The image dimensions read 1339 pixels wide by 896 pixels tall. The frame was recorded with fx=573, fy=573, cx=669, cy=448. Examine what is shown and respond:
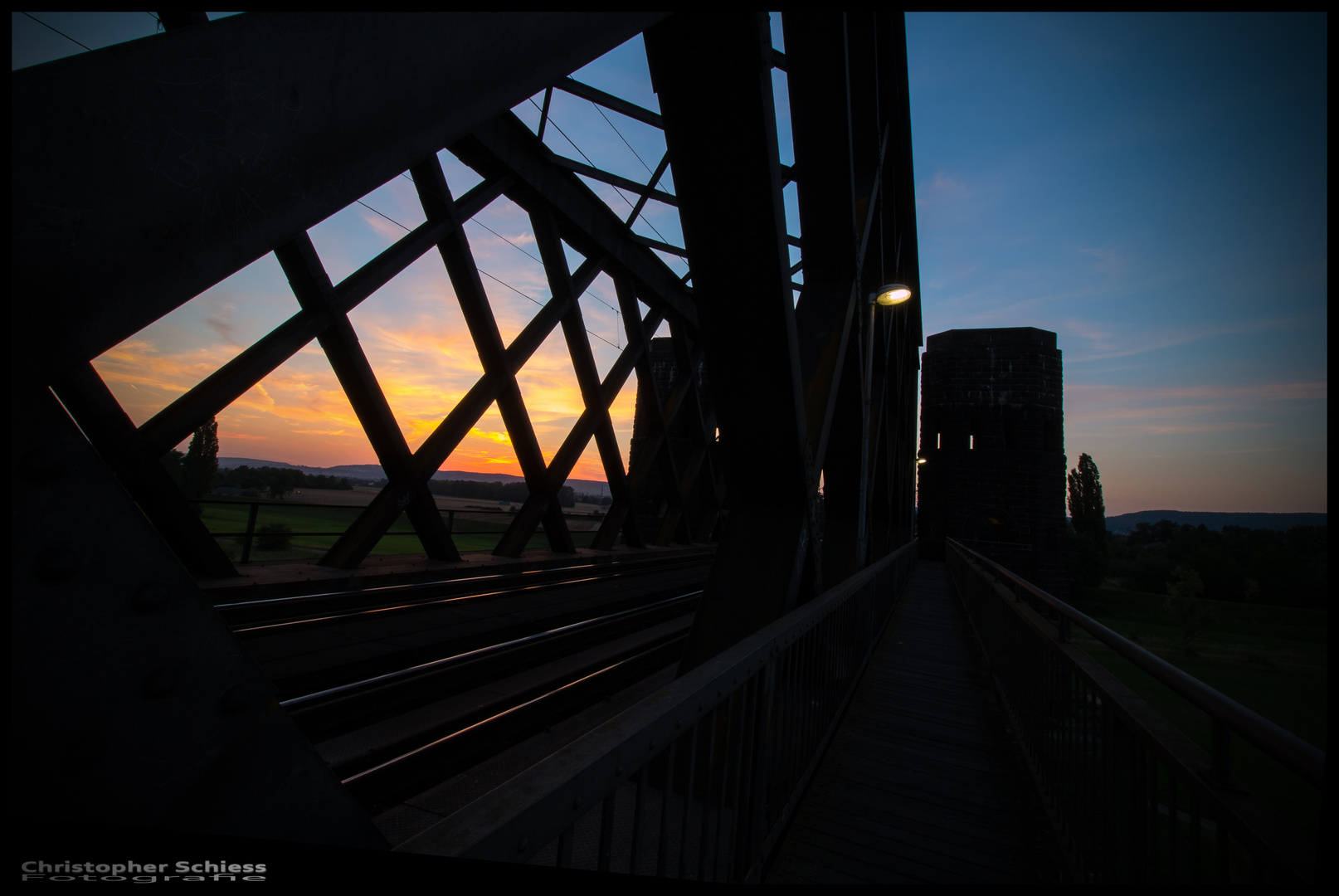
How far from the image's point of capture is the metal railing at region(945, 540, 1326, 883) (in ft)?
4.12

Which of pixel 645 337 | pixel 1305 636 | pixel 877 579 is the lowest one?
pixel 1305 636

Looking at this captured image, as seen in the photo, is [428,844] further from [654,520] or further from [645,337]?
[654,520]

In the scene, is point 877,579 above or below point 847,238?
below

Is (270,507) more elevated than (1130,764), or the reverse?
(270,507)

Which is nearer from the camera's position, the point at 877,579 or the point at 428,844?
the point at 428,844

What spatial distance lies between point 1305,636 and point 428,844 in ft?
308

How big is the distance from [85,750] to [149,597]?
16 centimetres

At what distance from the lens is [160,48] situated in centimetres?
65

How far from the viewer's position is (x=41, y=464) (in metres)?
0.58

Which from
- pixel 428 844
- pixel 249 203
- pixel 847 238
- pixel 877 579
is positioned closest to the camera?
pixel 249 203

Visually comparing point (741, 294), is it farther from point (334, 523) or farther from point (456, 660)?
point (334, 523)

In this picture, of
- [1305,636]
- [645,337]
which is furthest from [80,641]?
[1305,636]

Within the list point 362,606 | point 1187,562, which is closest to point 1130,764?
point 362,606

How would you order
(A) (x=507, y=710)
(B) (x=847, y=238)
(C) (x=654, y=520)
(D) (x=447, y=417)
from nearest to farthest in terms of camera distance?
1. (B) (x=847, y=238)
2. (A) (x=507, y=710)
3. (D) (x=447, y=417)
4. (C) (x=654, y=520)
